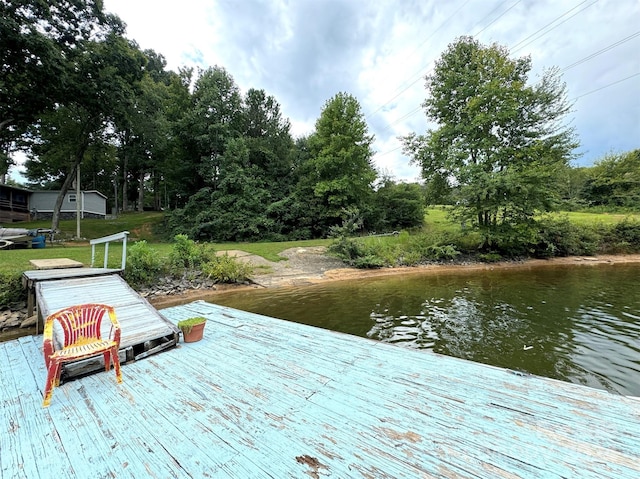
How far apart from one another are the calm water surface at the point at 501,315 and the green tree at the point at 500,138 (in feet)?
14.7

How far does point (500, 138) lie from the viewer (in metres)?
14.8

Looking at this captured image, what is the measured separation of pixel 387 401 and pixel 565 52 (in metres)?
17.0

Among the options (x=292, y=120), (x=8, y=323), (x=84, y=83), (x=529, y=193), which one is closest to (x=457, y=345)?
(x=8, y=323)

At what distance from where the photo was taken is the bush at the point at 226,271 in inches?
382

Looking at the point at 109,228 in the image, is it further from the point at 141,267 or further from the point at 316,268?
the point at 316,268

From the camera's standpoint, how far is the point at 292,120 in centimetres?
2405

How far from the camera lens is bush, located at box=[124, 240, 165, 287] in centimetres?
831

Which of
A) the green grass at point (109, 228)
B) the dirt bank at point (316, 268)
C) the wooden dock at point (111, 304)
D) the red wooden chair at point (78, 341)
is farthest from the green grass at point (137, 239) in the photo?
the red wooden chair at point (78, 341)

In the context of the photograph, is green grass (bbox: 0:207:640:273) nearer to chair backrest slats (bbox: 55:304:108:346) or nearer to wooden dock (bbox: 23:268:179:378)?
wooden dock (bbox: 23:268:179:378)

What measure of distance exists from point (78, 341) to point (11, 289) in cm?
605

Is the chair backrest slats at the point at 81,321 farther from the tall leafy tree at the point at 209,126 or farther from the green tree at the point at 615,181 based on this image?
the green tree at the point at 615,181

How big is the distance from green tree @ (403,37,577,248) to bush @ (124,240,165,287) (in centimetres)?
1474

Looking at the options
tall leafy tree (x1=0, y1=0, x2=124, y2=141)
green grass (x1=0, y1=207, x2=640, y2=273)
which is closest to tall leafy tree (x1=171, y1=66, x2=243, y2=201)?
green grass (x1=0, y1=207, x2=640, y2=273)

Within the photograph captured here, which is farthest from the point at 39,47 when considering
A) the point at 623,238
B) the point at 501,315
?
the point at 623,238
